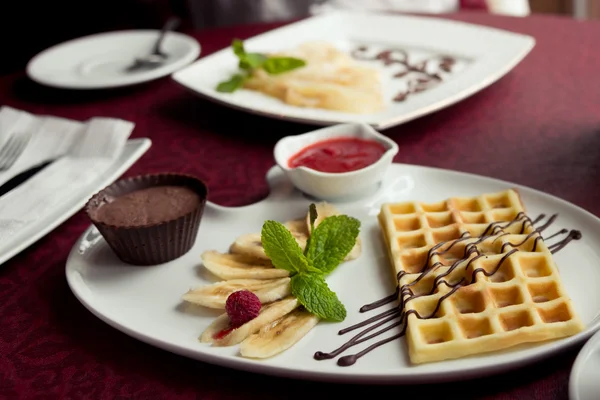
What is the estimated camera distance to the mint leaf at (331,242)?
149 centimetres

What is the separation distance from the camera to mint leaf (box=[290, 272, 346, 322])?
4.39ft

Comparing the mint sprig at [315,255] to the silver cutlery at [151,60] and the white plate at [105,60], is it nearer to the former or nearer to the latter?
the white plate at [105,60]

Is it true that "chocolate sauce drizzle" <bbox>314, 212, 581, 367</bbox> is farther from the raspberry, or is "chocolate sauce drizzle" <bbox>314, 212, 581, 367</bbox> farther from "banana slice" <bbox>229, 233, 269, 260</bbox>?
"banana slice" <bbox>229, 233, 269, 260</bbox>

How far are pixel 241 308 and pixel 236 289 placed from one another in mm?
119

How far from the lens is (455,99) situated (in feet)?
7.43

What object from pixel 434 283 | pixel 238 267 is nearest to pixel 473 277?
pixel 434 283

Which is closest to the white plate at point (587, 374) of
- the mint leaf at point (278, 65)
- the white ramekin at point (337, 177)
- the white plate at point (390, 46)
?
the white ramekin at point (337, 177)

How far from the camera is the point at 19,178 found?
77.1 inches

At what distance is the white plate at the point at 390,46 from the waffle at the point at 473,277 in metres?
0.56

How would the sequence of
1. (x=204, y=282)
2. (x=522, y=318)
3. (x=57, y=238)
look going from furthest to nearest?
(x=57, y=238), (x=204, y=282), (x=522, y=318)

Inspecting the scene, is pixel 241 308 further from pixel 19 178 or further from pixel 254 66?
pixel 254 66

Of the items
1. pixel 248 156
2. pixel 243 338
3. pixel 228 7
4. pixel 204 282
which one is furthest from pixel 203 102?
pixel 228 7

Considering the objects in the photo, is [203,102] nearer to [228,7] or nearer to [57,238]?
[57,238]

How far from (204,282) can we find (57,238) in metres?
0.54
